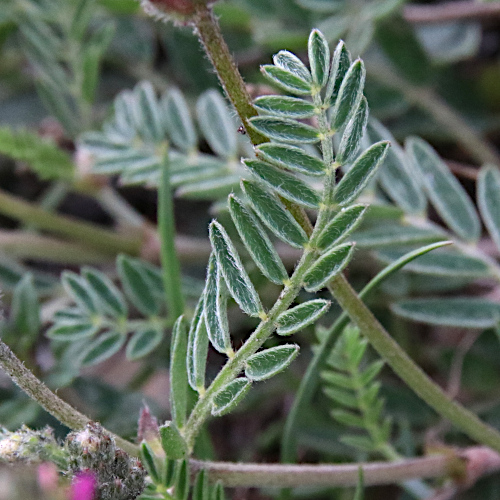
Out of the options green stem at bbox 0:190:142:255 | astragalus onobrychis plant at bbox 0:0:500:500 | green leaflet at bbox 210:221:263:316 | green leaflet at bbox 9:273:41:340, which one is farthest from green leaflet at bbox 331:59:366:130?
green stem at bbox 0:190:142:255

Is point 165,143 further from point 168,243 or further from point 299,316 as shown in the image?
point 299,316

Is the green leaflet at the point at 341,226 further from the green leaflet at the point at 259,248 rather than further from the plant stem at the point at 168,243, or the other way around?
the plant stem at the point at 168,243

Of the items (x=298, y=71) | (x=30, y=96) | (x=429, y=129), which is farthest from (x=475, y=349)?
(x=30, y=96)

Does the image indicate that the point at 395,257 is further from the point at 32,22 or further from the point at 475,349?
the point at 32,22

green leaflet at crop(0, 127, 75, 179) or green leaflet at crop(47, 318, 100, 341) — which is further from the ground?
green leaflet at crop(0, 127, 75, 179)

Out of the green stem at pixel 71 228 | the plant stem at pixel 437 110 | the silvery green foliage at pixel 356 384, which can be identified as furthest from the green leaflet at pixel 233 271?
the plant stem at pixel 437 110

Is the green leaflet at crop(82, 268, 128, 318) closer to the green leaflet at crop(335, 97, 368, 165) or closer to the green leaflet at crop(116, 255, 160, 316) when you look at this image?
the green leaflet at crop(116, 255, 160, 316)

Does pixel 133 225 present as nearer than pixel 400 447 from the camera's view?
No

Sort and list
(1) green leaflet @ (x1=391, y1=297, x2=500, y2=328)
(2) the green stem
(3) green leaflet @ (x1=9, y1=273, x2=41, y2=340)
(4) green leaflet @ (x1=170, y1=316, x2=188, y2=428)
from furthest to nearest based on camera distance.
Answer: (2) the green stem → (3) green leaflet @ (x1=9, y1=273, x2=41, y2=340) → (1) green leaflet @ (x1=391, y1=297, x2=500, y2=328) → (4) green leaflet @ (x1=170, y1=316, x2=188, y2=428)
